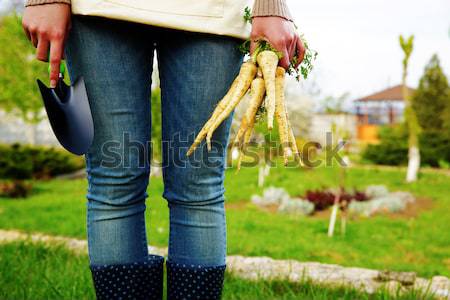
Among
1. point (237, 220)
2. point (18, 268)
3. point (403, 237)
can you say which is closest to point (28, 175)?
point (237, 220)

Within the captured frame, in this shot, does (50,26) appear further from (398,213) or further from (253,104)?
Result: (398,213)

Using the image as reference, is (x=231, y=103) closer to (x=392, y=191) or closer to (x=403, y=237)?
(x=403, y=237)

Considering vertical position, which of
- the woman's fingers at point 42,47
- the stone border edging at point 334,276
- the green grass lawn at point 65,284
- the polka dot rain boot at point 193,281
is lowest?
the stone border edging at point 334,276

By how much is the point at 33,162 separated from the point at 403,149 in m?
9.15

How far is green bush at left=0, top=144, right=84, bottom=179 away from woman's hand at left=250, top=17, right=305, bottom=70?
10.7m

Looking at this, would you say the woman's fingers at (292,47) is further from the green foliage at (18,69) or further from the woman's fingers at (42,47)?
the green foliage at (18,69)

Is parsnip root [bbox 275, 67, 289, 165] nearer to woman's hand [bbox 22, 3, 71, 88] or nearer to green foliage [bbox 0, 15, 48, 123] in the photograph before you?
woman's hand [bbox 22, 3, 71, 88]

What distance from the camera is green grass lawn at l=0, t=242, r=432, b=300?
2340 mm

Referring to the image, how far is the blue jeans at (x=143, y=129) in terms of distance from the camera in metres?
1.41

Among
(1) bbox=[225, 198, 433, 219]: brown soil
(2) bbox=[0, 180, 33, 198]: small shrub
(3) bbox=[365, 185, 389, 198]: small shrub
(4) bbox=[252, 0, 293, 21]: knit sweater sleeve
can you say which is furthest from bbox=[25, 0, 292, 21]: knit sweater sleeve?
(2) bbox=[0, 180, 33, 198]: small shrub

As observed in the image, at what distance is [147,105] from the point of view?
1504mm

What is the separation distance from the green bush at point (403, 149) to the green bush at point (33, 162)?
7.68m

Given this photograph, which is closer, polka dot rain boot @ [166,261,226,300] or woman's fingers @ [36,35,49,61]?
woman's fingers @ [36,35,49,61]

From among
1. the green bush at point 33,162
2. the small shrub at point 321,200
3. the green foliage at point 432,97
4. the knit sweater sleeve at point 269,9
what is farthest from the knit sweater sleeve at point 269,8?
the green foliage at point 432,97
